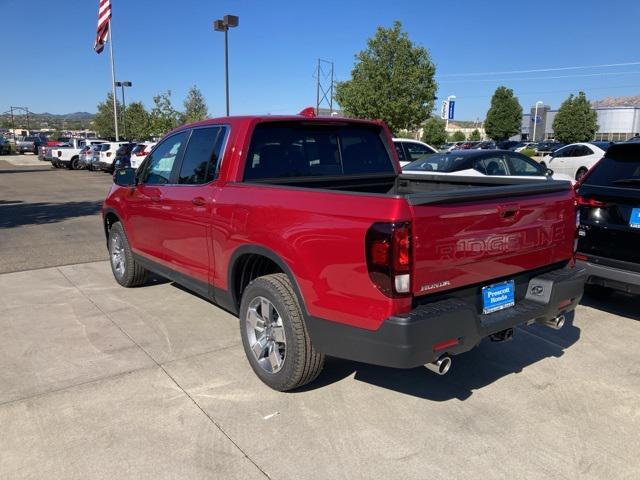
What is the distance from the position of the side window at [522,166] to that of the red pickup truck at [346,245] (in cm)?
646

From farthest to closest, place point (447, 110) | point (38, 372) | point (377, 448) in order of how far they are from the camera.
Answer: point (447, 110)
point (38, 372)
point (377, 448)

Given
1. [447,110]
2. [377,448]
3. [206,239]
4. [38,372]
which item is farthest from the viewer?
[447,110]

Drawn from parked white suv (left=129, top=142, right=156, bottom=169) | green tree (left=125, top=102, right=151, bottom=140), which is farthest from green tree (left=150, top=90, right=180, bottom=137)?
parked white suv (left=129, top=142, right=156, bottom=169)

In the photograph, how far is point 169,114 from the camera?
52.7 m

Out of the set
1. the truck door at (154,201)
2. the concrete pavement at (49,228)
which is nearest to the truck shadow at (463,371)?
the truck door at (154,201)

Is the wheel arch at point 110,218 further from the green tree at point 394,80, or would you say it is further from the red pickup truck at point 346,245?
the green tree at point 394,80

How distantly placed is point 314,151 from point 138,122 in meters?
57.6

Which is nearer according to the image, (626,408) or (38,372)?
(626,408)

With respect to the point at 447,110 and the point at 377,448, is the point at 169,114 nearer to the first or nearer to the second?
the point at 447,110

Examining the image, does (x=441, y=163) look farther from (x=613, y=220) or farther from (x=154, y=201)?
(x=154, y=201)

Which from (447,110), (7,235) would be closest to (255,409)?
(7,235)

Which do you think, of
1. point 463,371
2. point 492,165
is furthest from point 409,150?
point 463,371

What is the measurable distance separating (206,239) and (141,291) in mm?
2213

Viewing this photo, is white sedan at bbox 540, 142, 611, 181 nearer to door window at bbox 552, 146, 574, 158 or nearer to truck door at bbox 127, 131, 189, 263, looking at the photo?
door window at bbox 552, 146, 574, 158
